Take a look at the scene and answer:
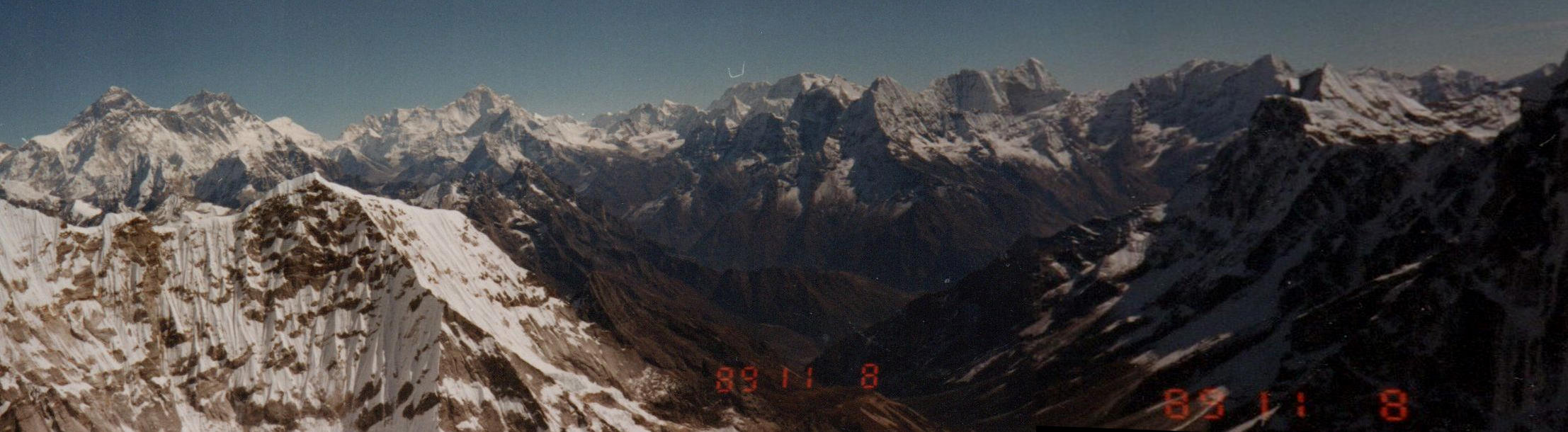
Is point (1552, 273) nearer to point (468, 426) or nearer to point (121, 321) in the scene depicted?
point (468, 426)

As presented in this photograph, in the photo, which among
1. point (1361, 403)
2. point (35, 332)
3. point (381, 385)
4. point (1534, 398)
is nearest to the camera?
point (1534, 398)

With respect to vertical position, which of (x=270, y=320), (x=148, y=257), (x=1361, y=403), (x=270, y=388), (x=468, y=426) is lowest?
(x=1361, y=403)

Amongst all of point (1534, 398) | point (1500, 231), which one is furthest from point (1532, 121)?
point (1534, 398)

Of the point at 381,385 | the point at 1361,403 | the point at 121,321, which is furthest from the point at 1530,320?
the point at 121,321

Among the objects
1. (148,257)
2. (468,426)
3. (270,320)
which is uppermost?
(148,257)

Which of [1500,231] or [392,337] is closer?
[1500,231]

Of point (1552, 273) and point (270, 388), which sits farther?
point (270, 388)

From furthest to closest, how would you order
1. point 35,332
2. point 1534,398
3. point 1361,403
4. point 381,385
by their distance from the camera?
point 381,385 → point 1361,403 → point 35,332 → point 1534,398

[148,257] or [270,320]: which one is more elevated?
[148,257]

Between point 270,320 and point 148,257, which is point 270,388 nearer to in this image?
point 270,320
